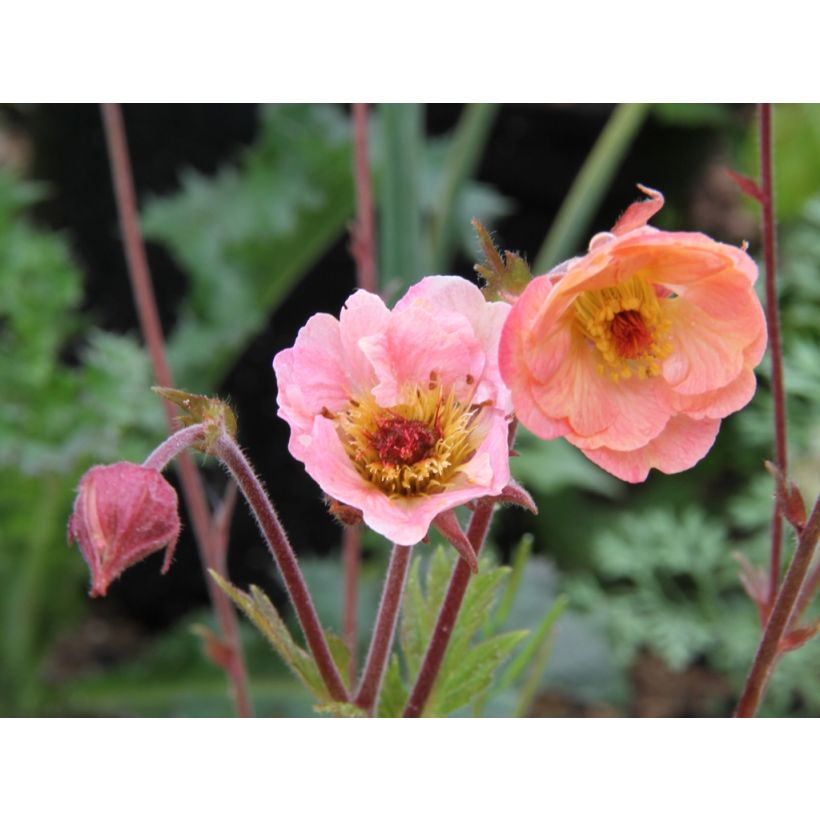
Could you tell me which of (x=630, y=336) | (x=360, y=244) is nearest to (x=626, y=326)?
(x=630, y=336)

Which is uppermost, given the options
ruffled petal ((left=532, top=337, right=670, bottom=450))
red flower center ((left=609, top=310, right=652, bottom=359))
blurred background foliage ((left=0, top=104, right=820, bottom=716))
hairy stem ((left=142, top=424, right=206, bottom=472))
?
red flower center ((left=609, top=310, right=652, bottom=359))

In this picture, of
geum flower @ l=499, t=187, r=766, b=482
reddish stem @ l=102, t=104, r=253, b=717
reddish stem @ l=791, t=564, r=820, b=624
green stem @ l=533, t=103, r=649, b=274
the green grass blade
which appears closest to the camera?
geum flower @ l=499, t=187, r=766, b=482

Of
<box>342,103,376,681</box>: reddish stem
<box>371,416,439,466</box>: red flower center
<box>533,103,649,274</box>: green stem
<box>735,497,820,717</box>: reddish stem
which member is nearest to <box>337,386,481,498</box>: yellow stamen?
<box>371,416,439,466</box>: red flower center

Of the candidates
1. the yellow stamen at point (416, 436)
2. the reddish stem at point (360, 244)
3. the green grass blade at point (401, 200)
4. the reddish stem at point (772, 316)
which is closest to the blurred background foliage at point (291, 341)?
the green grass blade at point (401, 200)

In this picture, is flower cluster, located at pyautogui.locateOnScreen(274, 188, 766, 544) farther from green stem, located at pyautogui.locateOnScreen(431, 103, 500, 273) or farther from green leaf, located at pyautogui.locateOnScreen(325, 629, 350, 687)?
green stem, located at pyautogui.locateOnScreen(431, 103, 500, 273)

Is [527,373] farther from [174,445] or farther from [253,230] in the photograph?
[253,230]

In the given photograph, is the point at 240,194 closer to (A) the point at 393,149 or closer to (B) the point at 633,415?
(A) the point at 393,149
